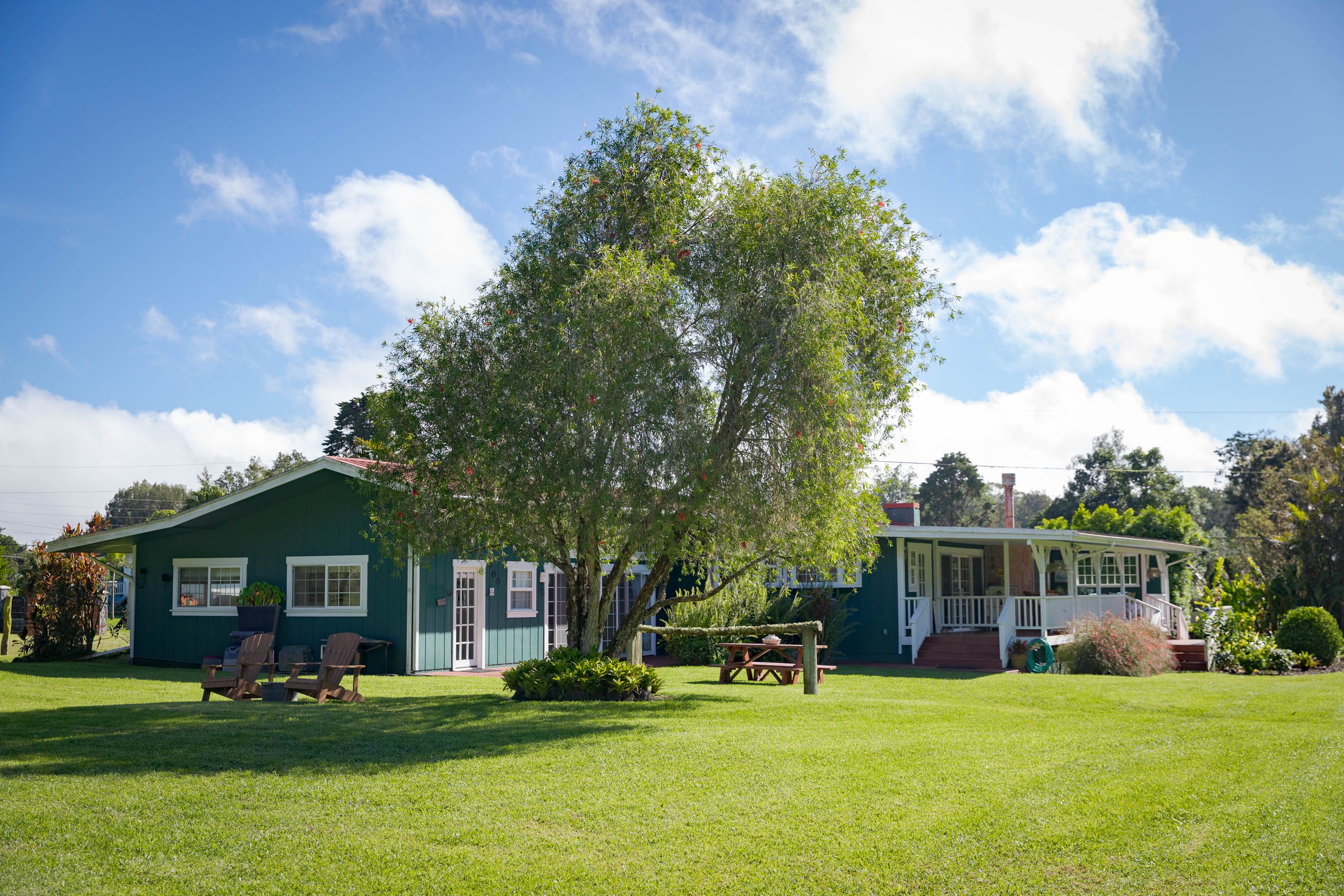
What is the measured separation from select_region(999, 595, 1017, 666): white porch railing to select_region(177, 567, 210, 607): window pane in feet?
50.4

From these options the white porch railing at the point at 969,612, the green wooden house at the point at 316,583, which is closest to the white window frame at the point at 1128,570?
the white porch railing at the point at 969,612

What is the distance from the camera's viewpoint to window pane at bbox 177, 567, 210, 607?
19.2m

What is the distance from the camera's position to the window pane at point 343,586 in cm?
1752

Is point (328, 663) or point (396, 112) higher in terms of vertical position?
point (396, 112)

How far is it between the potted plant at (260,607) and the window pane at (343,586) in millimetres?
924

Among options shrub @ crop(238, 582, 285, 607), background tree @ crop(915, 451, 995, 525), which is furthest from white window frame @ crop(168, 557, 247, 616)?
background tree @ crop(915, 451, 995, 525)

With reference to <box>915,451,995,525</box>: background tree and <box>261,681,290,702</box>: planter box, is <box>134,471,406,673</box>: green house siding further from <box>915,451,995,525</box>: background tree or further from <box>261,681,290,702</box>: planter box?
<box>915,451,995,525</box>: background tree

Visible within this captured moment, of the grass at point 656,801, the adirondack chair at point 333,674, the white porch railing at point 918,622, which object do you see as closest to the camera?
the grass at point 656,801

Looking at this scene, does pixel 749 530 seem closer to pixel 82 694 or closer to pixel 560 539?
pixel 560 539

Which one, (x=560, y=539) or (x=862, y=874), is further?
(x=560, y=539)

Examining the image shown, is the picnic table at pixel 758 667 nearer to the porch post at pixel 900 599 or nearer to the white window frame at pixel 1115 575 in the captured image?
the porch post at pixel 900 599

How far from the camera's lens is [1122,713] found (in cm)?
1177

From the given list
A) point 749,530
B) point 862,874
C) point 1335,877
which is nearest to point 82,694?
point 749,530

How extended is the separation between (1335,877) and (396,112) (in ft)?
42.7
